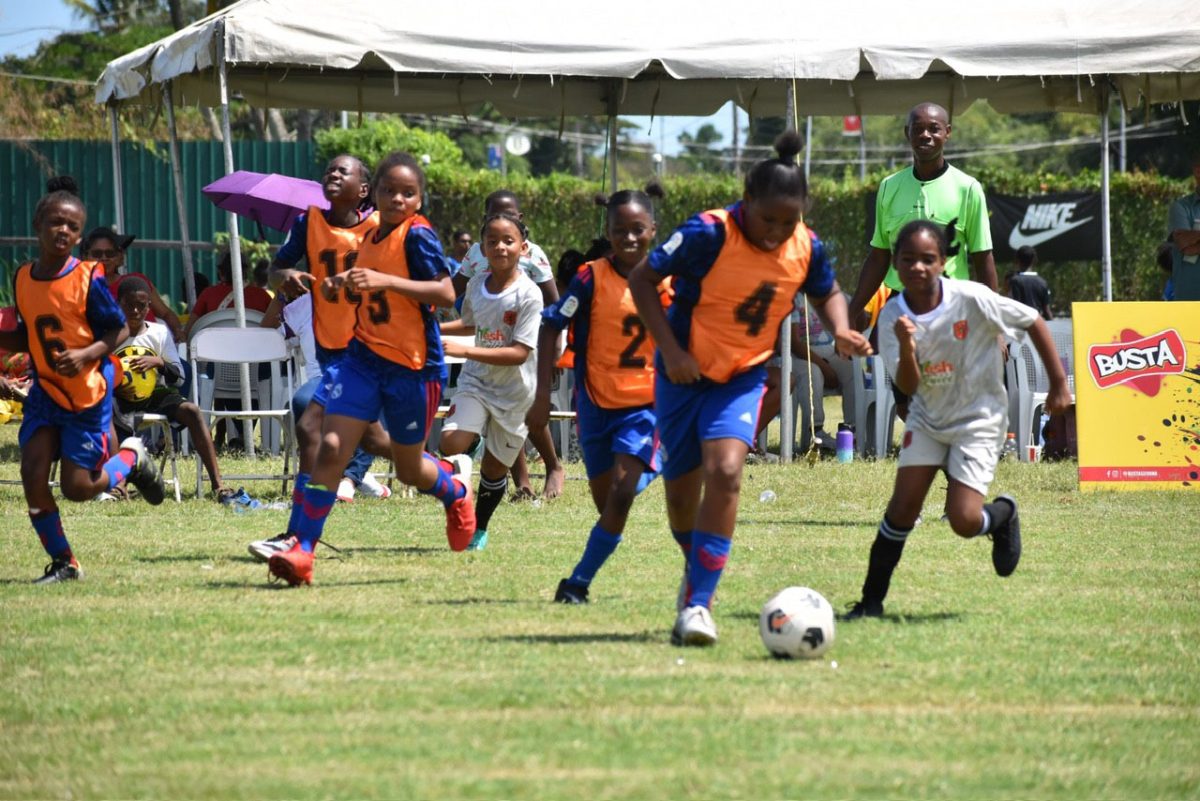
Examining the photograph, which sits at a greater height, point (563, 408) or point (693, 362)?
point (693, 362)

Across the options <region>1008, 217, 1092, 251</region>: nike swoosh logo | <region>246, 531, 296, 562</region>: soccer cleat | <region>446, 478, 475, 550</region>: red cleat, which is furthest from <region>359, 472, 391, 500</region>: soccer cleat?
<region>1008, 217, 1092, 251</region>: nike swoosh logo

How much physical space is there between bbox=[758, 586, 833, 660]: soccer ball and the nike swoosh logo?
1936cm

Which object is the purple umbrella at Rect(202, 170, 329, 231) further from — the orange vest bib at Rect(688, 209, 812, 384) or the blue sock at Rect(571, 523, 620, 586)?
the orange vest bib at Rect(688, 209, 812, 384)

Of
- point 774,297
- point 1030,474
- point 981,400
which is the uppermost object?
point 774,297

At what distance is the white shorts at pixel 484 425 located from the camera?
993cm

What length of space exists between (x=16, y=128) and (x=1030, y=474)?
70.9ft

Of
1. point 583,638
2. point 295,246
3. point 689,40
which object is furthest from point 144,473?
Result: point 689,40

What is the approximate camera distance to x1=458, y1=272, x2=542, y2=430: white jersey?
32.8 feet

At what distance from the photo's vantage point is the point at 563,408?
49.3 ft

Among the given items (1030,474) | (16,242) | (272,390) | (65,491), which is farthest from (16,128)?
(65,491)

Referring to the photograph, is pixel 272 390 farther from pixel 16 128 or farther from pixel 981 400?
pixel 16 128

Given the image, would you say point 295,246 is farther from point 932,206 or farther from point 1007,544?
point 1007,544

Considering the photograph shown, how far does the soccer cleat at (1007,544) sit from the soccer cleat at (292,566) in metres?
3.07

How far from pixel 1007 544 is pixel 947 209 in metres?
3.25
